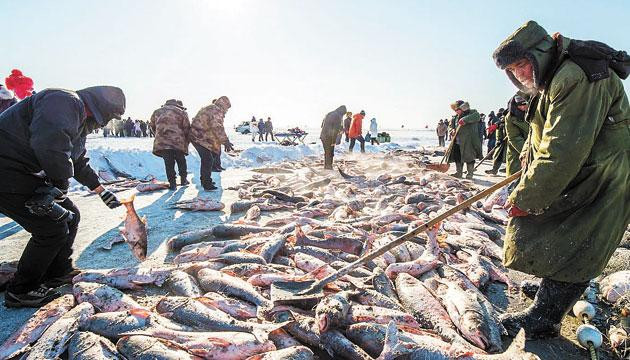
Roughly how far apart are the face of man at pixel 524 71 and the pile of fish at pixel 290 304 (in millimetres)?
1854

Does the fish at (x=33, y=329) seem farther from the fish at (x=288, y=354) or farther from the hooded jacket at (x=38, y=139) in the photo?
the fish at (x=288, y=354)

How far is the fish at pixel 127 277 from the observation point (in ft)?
11.2

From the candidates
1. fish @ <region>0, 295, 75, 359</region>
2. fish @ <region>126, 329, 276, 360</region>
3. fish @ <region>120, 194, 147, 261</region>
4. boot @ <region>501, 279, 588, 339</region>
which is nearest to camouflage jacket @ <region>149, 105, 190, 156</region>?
fish @ <region>120, 194, 147, 261</region>

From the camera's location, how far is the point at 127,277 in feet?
11.5

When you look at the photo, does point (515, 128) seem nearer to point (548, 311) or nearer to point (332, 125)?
point (548, 311)

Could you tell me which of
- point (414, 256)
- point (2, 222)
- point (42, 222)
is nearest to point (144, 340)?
point (42, 222)

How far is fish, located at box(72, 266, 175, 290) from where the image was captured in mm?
3424

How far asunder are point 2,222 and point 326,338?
677 centimetres

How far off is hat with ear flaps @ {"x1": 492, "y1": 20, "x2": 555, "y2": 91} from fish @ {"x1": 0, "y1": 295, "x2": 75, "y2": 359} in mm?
4025

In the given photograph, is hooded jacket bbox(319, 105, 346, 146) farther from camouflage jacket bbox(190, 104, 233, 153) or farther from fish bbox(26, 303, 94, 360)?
fish bbox(26, 303, 94, 360)

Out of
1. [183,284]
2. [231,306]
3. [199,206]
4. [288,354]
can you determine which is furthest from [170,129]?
[288,354]

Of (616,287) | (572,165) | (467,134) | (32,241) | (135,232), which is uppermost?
(572,165)

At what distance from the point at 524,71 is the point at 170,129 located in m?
8.00

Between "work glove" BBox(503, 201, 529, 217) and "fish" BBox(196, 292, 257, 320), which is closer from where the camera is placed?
"work glove" BBox(503, 201, 529, 217)
